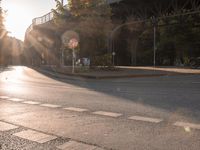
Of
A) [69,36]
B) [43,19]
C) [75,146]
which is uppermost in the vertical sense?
[43,19]

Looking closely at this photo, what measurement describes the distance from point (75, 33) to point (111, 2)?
10.6 meters

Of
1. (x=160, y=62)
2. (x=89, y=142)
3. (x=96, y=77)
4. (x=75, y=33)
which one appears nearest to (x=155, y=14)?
(x=160, y=62)

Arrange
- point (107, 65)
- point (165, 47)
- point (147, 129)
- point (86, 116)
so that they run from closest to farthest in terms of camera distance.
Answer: point (147, 129), point (86, 116), point (107, 65), point (165, 47)

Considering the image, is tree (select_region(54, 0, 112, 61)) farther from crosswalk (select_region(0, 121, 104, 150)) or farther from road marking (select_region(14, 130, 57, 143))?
road marking (select_region(14, 130, 57, 143))

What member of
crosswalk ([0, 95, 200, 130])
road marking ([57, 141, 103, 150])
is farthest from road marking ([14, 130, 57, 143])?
crosswalk ([0, 95, 200, 130])

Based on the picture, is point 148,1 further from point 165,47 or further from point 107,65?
point 107,65

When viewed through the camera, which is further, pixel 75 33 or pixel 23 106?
pixel 75 33

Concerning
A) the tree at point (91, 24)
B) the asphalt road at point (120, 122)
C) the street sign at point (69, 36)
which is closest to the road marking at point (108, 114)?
the asphalt road at point (120, 122)

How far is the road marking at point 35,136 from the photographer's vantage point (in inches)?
233

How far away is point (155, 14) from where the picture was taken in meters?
50.5

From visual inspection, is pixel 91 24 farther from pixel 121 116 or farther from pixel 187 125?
pixel 187 125

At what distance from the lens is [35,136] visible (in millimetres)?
6148

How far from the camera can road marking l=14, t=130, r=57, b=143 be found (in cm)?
591

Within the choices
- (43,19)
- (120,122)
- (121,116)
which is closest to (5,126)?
(120,122)
